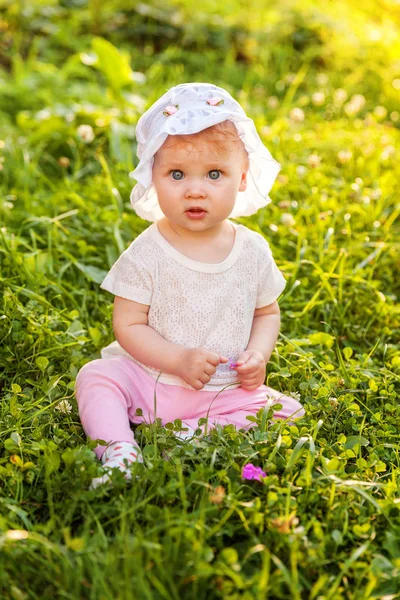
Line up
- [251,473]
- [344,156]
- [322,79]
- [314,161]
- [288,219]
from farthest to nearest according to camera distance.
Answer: [322,79] → [344,156] → [314,161] → [288,219] → [251,473]

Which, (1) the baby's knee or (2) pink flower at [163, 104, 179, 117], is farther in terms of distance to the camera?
(1) the baby's knee

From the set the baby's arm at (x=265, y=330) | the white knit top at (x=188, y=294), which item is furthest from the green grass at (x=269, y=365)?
the white knit top at (x=188, y=294)

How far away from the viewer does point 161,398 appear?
2648mm

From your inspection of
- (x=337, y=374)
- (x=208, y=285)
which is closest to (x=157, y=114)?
(x=208, y=285)

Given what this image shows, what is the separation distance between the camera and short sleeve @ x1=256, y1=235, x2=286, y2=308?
9.11 feet

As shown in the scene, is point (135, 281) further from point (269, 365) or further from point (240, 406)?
point (269, 365)

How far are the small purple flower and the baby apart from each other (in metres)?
0.35

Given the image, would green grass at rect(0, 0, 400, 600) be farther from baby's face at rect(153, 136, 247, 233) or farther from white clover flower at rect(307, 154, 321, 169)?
baby's face at rect(153, 136, 247, 233)

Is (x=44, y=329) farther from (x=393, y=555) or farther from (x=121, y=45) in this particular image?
(x=121, y=45)

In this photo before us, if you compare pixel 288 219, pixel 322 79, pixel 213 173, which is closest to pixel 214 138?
pixel 213 173

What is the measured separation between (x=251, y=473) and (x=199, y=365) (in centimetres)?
44

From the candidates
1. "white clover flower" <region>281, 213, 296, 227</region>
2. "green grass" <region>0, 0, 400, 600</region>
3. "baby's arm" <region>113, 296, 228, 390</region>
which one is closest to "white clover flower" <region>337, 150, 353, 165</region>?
"green grass" <region>0, 0, 400, 600</region>

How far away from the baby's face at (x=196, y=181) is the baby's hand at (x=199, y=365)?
39cm

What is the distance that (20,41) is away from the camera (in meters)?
6.79
